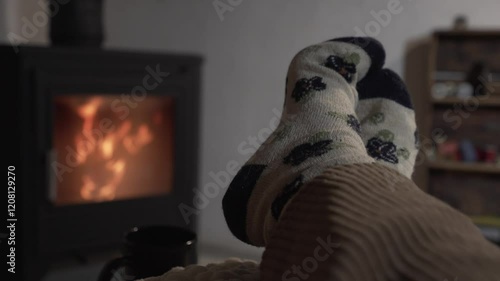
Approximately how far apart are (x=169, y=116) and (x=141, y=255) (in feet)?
4.45

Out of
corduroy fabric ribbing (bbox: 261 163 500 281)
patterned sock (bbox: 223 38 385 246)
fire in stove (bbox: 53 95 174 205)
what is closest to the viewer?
corduroy fabric ribbing (bbox: 261 163 500 281)

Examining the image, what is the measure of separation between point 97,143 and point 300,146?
4.30 feet

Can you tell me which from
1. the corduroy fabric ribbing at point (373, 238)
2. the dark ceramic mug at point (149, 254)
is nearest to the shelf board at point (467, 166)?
the dark ceramic mug at point (149, 254)

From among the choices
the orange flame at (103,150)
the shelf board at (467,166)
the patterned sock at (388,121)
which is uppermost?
the patterned sock at (388,121)

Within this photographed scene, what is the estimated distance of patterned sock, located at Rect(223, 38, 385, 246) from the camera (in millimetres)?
440

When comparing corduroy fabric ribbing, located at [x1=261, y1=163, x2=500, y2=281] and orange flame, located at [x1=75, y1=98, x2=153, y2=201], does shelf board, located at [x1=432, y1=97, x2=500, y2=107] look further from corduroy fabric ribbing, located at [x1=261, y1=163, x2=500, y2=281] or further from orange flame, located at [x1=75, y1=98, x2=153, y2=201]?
corduroy fabric ribbing, located at [x1=261, y1=163, x2=500, y2=281]

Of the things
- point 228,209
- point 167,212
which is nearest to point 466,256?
point 228,209

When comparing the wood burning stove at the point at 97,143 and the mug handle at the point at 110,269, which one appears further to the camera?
the wood burning stove at the point at 97,143

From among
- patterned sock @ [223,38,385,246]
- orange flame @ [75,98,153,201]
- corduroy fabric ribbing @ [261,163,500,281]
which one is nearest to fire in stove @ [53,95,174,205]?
orange flame @ [75,98,153,201]

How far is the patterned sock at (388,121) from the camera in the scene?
721 millimetres

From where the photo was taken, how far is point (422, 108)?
87.9 inches

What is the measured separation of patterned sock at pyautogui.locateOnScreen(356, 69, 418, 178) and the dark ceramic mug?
25 cm

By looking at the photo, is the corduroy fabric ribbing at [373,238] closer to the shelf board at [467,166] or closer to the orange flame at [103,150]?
A: the orange flame at [103,150]

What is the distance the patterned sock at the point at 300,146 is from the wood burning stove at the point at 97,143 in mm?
980
